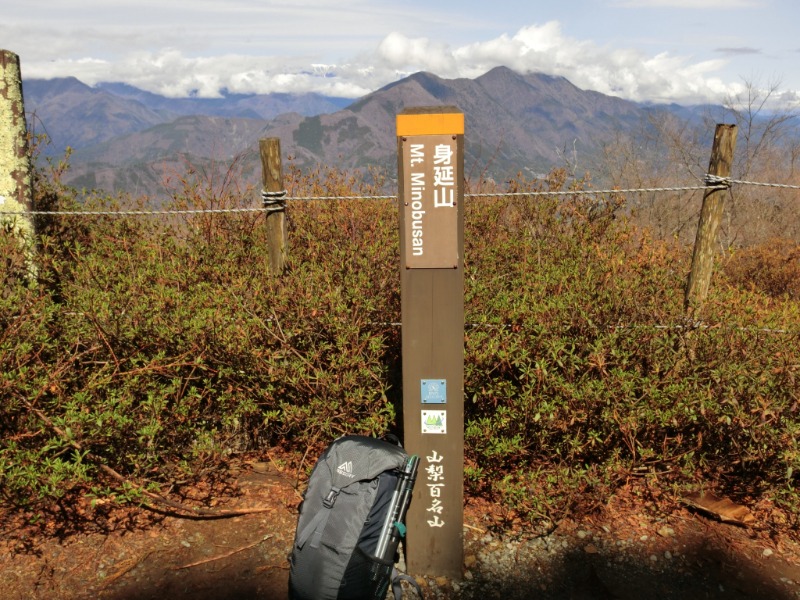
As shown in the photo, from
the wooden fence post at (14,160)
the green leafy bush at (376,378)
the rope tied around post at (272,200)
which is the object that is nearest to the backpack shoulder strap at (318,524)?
the green leafy bush at (376,378)

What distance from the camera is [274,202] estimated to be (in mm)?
4855

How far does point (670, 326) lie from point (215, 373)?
3.21m

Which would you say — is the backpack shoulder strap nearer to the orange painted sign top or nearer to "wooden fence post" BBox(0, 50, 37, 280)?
the orange painted sign top

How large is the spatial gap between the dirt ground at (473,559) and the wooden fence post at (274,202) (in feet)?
6.62

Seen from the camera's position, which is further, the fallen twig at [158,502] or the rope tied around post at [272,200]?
the rope tied around post at [272,200]

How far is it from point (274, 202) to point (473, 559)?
3.10 meters

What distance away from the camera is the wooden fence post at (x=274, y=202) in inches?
190

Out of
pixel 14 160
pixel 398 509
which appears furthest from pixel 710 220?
pixel 14 160

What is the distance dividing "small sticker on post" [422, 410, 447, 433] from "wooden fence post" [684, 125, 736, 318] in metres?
2.19

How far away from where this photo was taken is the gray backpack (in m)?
2.94

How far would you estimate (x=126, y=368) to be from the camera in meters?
4.02

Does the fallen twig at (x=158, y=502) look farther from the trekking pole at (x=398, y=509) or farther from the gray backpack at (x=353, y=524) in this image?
the trekking pole at (x=398, y=509)

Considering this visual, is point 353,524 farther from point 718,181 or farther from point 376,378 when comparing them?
point 718,181

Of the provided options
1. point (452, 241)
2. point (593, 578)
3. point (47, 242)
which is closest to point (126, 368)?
point (47, 242)
